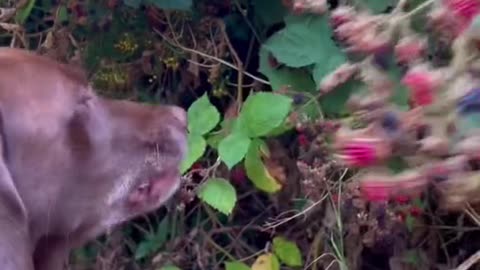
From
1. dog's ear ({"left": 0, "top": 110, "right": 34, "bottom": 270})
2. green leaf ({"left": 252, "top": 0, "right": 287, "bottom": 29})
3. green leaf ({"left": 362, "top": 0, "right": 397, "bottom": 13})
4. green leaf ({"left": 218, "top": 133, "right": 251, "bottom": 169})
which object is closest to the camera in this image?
dog's ear ({"left": 0, "top": 110, "right": 34, "bottom": 270})

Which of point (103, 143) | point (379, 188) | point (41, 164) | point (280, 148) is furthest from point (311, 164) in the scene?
point (379, 188)

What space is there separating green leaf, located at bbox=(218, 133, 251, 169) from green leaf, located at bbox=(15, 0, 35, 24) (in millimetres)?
798

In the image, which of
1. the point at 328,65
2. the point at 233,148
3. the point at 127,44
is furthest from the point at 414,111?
the point at 127,44

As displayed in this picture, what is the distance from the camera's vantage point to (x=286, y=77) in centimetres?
262

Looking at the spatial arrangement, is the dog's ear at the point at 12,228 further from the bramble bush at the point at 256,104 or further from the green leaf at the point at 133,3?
the green leaf at the point at 133,3

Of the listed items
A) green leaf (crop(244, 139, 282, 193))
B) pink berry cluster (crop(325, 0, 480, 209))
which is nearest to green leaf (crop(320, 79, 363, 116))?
green leaf (crop(244, 139, 282, 193))

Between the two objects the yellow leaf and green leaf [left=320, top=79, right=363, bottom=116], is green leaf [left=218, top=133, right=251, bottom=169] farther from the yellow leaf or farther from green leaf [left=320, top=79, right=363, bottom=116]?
the yellow leaf

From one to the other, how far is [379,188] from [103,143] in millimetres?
1282

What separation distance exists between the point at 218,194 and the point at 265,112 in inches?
10.3

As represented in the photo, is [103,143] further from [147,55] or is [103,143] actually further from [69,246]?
[147,55]

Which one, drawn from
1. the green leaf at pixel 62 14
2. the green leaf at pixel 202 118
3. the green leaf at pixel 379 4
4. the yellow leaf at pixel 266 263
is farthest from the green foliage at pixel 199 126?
the green leaf at pixel 62 14

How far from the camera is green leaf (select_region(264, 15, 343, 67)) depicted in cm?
246

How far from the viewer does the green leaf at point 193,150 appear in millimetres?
2557

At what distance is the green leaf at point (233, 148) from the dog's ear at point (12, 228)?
60 cm
